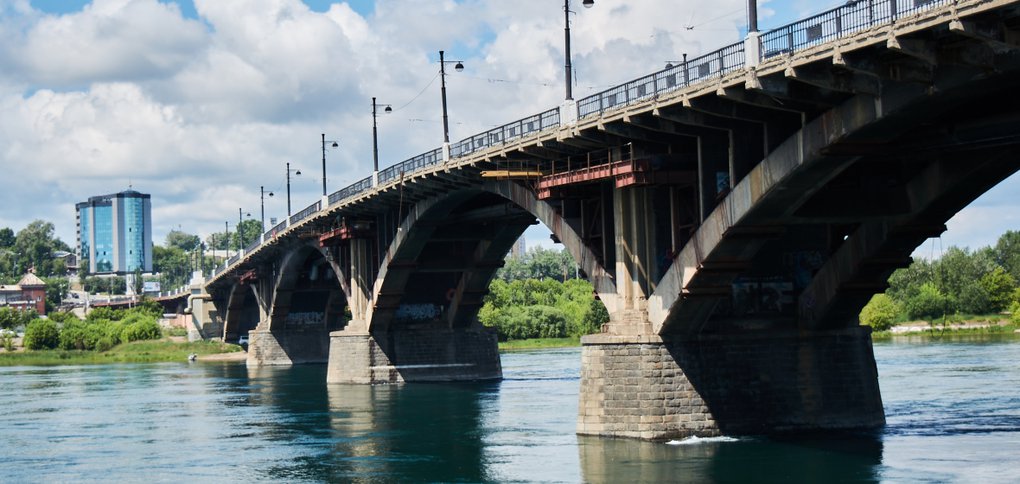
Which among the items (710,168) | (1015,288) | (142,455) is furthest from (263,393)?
(1015,288)

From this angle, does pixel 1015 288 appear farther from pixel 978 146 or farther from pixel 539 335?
pixel 978 146

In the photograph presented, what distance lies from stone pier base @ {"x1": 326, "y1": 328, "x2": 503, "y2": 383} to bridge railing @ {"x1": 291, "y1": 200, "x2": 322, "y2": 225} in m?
12.5

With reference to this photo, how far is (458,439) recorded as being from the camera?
53344mm

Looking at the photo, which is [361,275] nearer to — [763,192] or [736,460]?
[736,460]

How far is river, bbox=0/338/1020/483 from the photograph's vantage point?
135 feet

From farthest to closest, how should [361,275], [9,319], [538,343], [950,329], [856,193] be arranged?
1. [9,319]
2. [538,343]
3. [950,329]
4. [361,275]
5. [856,193]

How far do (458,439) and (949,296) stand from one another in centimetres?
9130

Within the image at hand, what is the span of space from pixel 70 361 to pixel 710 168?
4540 inches

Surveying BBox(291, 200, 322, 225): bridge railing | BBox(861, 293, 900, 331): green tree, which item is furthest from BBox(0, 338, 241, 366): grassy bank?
BBox(861, 293, 900, 331): green tree

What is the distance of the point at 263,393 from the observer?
8438 centimetres

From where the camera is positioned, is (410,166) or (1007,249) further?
(1007,249)

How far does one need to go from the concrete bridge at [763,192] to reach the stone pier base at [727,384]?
0.20ft

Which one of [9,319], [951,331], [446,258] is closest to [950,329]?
[951,331]

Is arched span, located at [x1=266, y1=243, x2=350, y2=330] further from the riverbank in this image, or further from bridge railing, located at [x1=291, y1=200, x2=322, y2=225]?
the riverbank
